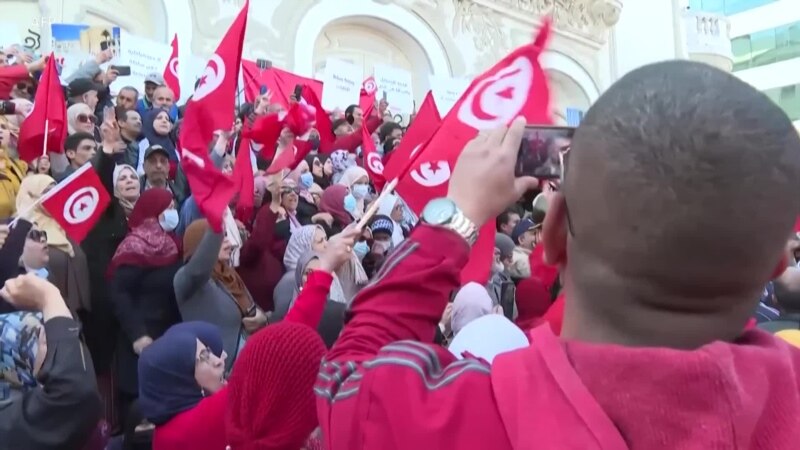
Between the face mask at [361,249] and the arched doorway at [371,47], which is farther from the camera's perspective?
the arched doorway at [371,47]

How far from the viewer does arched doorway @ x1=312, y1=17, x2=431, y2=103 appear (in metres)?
12.3

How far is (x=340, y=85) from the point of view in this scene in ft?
29.6

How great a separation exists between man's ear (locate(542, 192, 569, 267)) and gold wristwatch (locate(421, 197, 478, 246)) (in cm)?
10

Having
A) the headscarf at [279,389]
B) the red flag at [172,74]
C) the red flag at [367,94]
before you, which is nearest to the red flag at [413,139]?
the headscarf at [279,389]

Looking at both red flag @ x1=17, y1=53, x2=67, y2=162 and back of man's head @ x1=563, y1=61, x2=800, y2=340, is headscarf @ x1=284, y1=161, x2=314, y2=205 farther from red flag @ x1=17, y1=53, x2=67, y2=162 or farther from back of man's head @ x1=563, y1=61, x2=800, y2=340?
back of man's head @ x1=563, y1=61, x2=800, y2=340

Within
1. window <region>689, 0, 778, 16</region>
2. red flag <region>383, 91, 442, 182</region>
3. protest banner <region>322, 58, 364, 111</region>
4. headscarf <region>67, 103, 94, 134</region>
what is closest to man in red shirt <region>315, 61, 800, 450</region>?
red flag <region>383, 91, 442, 182</region>

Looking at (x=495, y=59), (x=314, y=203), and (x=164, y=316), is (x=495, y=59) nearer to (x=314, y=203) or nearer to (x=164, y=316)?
(x=314, y=203)

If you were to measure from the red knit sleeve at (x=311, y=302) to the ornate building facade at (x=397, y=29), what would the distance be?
7659 millimetres

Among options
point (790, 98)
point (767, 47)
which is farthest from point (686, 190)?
point (767, 47)

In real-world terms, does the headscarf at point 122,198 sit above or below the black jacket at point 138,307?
above

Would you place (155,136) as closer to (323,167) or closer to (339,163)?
(323,167)

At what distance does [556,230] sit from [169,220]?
3734mm

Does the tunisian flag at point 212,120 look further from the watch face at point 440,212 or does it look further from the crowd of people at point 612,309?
the watch face at point 440,212

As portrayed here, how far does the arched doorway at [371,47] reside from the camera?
40.4 feet
